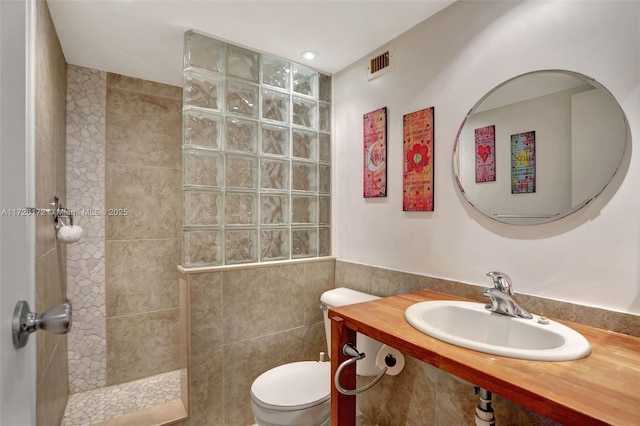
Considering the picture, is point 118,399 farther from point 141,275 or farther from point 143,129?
point 143,129

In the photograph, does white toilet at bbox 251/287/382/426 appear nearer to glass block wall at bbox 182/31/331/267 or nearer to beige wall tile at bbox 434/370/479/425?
beige wall tile at bbox 434/370/479/425

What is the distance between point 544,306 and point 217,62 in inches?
78.1

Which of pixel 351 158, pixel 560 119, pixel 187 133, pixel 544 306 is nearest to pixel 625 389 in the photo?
pixel 544 306

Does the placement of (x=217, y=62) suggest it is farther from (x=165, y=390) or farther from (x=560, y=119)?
(x=165, y=390)

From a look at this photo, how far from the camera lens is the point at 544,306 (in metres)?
1.18

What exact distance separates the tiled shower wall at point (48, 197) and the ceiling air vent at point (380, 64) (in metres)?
1.60

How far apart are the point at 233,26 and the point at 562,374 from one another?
1.96 meters

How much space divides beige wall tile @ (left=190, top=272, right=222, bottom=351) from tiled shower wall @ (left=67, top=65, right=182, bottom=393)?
84 cm

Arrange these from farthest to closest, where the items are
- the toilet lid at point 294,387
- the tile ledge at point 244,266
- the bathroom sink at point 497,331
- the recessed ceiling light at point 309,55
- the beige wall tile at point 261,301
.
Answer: the recessed ceiling light at point 309,55
the beige wall tile at point 261,301
the tile ledge at point 244,266
the toilet lid at point 294,387
the bathroom sink at point 497,331

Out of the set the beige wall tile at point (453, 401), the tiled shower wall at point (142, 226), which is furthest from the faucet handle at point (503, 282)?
the tiled shower wall at point (142, 226)

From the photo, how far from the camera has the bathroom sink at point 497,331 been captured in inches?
34.3

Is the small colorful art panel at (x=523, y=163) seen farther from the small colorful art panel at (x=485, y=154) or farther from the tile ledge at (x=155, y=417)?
the tile ledge at (x=155, y=417)

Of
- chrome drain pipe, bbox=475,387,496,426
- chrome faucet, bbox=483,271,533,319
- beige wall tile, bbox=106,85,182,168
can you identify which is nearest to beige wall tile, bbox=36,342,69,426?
beige wall tile, bbox=106,85,182,168

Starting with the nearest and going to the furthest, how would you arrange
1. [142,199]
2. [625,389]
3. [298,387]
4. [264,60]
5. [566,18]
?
[625,389] → [566,18] → [298,387] → [264,60] → [142,199]
